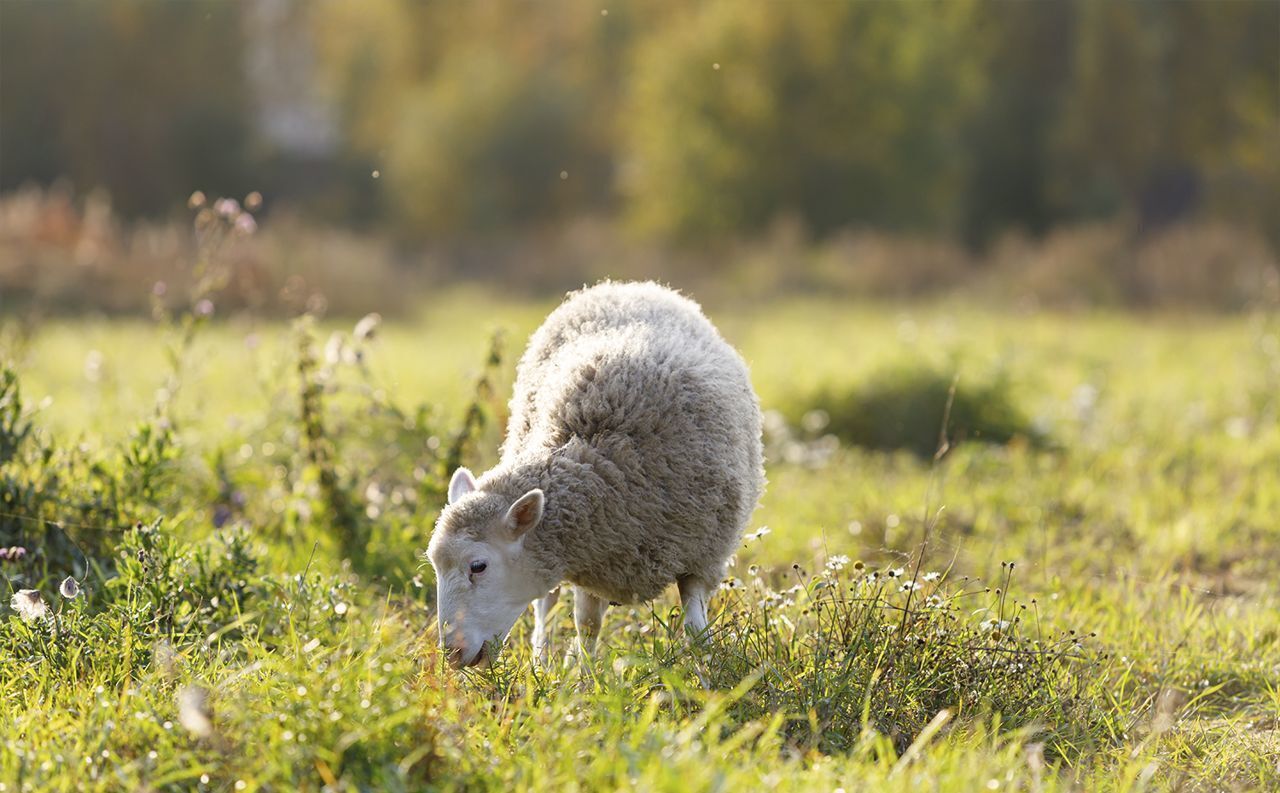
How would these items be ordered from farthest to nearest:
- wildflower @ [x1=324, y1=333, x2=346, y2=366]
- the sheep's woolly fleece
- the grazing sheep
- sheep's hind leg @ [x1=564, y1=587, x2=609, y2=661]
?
wildflower @ [x1=324, y1=333, x2=346, y2=366] → sheep's hind leg @ [x1=564, y1=587, x2=609, y2=661] → the sheep's woolly fleece → the grazing sheep

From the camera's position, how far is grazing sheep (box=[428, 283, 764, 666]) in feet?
12.7

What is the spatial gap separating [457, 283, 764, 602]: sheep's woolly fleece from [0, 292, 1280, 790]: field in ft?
0.75

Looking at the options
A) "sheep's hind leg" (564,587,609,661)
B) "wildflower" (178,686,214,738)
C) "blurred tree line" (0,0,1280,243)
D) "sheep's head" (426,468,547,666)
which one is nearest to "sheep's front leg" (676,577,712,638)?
"sheep's hind leg" (564,587,609,661)

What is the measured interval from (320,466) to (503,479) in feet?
5.14

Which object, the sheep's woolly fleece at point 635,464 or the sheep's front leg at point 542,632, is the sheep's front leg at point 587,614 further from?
the sheep's woolly fleece at point 635,464

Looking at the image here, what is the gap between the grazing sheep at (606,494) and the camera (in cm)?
386

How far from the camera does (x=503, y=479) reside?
13.2 feet

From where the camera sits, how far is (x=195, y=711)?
9.87 ft

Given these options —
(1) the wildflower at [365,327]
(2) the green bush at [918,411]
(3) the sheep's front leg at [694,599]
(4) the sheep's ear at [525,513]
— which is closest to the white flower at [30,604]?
(4) the sheep's ear at [525,513]

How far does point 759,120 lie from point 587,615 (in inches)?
870

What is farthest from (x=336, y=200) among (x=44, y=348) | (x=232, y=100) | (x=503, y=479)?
(x=503, y=479)

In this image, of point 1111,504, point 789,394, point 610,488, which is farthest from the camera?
point 789,394

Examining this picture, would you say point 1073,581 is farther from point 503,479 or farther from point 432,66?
point 432,66

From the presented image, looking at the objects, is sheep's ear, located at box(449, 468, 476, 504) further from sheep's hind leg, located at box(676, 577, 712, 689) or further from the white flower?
the white flower
